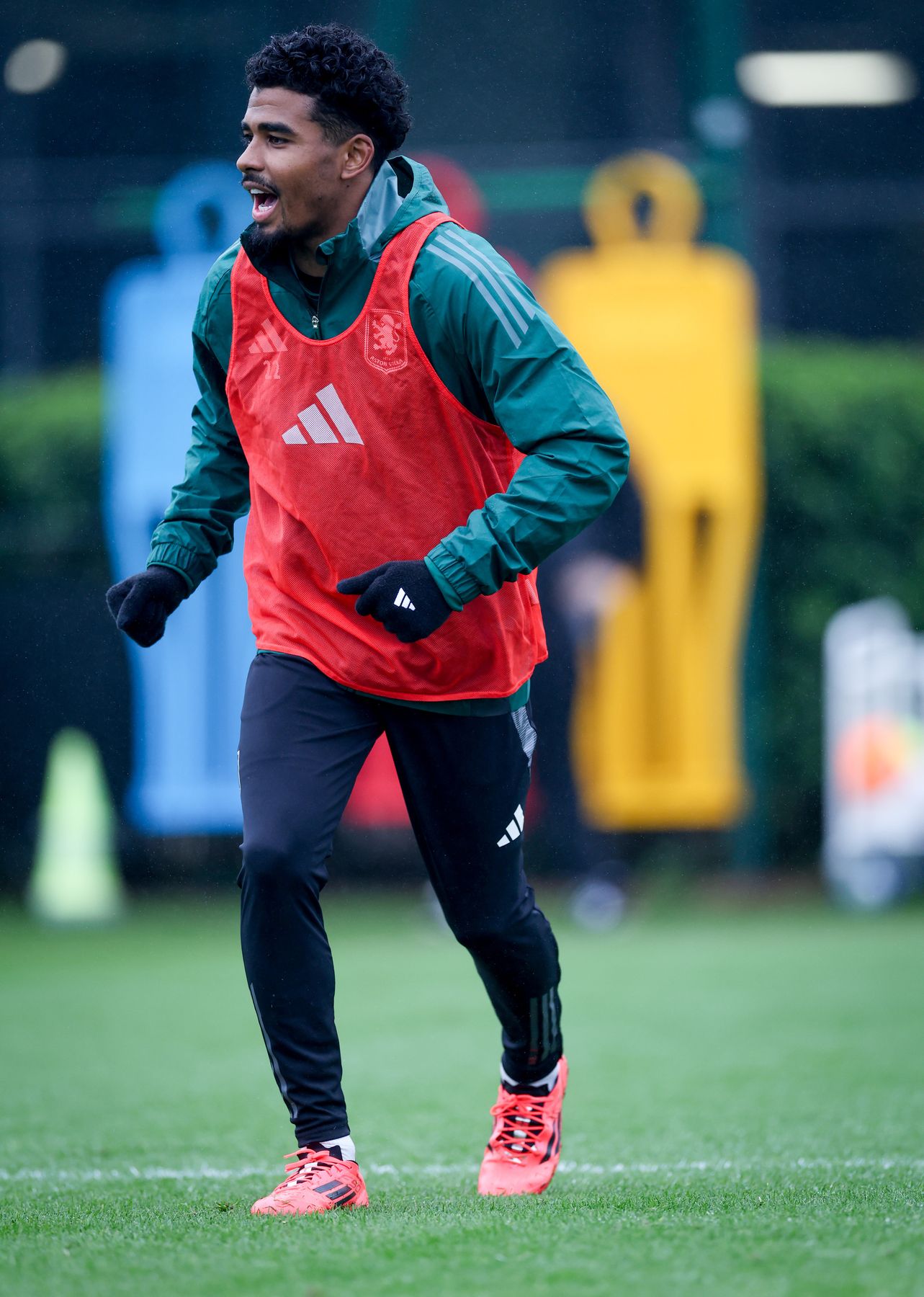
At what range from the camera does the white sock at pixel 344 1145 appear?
3174 millimetres

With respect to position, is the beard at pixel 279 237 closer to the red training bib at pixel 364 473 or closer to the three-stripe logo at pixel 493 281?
the red training bib at pixel 364 473

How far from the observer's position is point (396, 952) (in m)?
8.16

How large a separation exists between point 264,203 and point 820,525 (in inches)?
312

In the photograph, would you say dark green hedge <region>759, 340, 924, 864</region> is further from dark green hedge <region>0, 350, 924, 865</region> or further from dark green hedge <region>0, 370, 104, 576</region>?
dark green hedge <region>0, 370, 104, 576</region>

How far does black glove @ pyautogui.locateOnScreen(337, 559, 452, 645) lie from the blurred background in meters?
6.21

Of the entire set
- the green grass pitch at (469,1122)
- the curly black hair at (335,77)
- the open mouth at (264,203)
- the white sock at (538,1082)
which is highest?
the curly black hair at (335,77)

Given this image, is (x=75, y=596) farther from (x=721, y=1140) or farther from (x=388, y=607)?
(x=388, y=607)

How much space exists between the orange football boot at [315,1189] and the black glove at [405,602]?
0.93m

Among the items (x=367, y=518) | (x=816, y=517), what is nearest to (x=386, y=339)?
(x=367, y=518)

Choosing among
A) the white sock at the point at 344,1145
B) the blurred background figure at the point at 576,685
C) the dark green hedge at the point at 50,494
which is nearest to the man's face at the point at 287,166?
the white sock at the point at 344,1145

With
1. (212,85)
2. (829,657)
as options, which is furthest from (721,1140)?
(212,85)

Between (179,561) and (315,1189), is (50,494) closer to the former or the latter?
(179,561)

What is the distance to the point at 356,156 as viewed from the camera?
3311mm

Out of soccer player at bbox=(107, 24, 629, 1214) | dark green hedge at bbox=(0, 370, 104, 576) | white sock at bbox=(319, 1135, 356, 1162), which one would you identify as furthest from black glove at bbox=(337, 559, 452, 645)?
dark green hedge at bbox=(0, 370, 104, 576)
